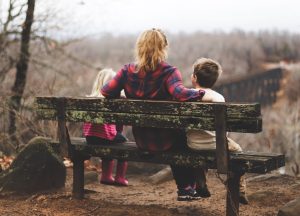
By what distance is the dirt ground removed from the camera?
519 centimetres

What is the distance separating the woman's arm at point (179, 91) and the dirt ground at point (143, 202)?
1.11 meters

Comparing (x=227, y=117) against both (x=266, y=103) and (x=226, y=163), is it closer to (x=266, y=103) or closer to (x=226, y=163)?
(x=226, y=163)

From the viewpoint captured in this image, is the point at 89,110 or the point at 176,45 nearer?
the point at 89,110

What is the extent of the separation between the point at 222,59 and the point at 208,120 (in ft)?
240

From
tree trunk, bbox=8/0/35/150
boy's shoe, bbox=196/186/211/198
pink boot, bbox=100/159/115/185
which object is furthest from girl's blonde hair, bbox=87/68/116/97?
tree trunk, bbox=8/0/35/150

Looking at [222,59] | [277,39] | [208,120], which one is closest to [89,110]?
[208,120]

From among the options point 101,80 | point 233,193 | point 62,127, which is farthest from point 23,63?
point 233,193

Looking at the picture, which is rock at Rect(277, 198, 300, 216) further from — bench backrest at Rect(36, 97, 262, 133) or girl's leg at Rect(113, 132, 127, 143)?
girl's leg at Rect(113, 132, 127, 143)

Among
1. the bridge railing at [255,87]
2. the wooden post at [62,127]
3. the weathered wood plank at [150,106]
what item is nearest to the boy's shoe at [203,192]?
the weathered wood plank at [150,106]

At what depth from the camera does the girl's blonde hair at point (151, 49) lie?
4.87 meters

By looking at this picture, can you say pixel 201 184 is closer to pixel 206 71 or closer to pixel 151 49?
pixel 206 71

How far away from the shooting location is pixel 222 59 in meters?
76.6

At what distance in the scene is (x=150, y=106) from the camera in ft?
15.3

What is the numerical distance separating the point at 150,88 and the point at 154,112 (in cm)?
33
